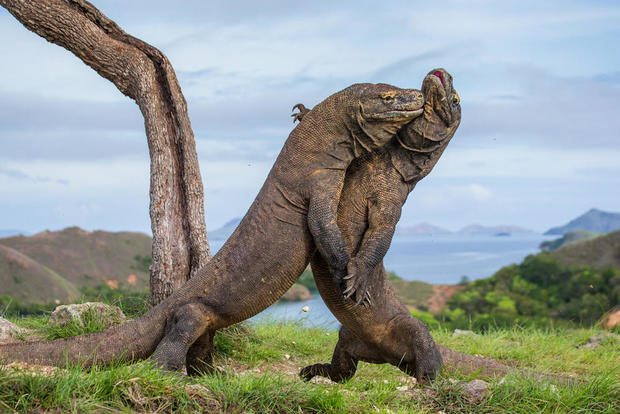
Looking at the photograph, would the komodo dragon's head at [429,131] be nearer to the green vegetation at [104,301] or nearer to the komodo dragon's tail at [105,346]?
the komodo dragon's tail at [105,346]

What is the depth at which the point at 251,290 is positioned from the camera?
16.9ft

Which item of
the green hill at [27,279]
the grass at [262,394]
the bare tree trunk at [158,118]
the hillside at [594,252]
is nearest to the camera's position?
the grass at [262,394]

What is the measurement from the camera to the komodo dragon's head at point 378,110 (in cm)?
500

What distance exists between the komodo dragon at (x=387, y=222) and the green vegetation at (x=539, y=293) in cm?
648

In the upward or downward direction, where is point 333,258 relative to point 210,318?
upward

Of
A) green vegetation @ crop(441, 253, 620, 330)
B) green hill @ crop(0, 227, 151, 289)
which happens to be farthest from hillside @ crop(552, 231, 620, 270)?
green hill @ crop(0, 227, 151, 289)

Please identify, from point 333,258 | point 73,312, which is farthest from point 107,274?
point 333,258

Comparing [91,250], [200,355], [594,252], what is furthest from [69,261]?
[594,252]

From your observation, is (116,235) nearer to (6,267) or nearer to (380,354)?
(6,267)

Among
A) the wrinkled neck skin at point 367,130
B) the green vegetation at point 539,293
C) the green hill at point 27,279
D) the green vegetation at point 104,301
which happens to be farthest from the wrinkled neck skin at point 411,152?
the green hill at point 27,279

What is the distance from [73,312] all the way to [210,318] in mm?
2998

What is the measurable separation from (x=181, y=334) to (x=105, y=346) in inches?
29.4

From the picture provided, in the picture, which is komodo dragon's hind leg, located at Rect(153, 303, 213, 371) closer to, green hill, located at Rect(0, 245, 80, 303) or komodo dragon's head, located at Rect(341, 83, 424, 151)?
komodo dragon's head, located at Rect(341, 83, 424, 151)

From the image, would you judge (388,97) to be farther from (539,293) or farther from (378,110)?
(539,293)
